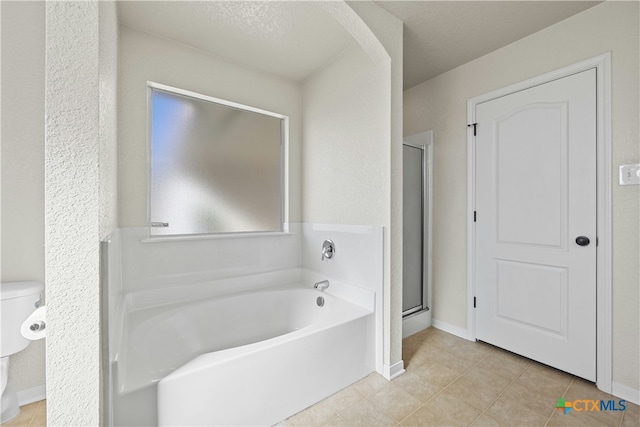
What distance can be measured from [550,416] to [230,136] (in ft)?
9.28

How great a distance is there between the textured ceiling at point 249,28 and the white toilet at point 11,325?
5.76 feet

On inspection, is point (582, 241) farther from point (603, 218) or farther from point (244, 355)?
point (244, 355)

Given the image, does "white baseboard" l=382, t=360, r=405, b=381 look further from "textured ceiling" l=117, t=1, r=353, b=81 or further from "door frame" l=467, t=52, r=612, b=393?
"textured ceiling" l=117, t=1, r=353, b=81

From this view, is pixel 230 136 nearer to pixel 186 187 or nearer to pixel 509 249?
pixel 186 187

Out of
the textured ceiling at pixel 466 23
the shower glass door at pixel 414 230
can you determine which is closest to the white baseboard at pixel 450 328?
the shower glass door at pixel 414 230

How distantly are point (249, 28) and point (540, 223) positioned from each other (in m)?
2.51

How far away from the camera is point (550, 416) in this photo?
57.7 inches

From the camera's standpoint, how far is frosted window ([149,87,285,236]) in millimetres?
2031

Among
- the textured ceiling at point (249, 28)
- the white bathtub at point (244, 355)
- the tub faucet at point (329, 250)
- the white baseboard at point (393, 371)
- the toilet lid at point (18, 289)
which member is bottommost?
the white baseboard at point (393, 371)

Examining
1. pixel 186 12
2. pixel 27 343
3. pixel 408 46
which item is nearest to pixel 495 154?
pixel 408 46

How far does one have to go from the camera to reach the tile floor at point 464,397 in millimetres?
1434

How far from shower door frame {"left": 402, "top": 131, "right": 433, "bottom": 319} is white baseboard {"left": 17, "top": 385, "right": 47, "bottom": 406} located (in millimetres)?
2720

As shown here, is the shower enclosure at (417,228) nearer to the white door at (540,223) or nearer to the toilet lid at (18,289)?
the white door at (540,223)

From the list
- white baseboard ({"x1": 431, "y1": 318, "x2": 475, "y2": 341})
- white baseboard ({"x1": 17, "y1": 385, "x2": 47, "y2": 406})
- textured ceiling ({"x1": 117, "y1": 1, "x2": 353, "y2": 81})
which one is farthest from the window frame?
white baseboard ({"x1": 431, "y1": 318, "x2": 475, "y2": 341})
